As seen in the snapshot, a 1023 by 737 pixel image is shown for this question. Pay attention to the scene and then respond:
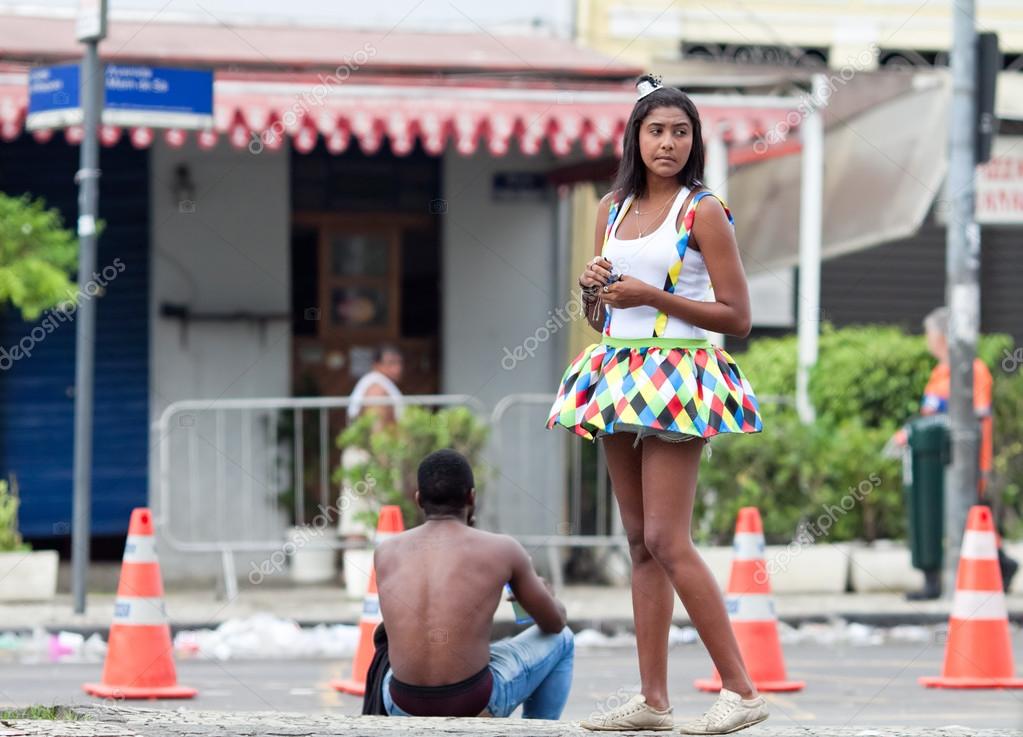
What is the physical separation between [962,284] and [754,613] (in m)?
4.41

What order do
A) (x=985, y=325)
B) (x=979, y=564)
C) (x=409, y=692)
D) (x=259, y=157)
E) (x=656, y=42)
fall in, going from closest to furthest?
1. (x=409, y=692)
2. (x=979, y=564)
3. (x=259, y=157)
4. (x=656, y=42)
5. (x=985, y=325)

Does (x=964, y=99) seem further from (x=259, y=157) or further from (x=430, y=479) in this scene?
(x=430, y=479)

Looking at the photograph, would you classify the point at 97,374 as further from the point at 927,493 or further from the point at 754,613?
the point at 754,613

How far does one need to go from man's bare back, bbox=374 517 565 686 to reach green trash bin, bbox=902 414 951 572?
6.35 m

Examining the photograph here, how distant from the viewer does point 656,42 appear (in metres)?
16.9

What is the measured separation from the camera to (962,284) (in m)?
12.4

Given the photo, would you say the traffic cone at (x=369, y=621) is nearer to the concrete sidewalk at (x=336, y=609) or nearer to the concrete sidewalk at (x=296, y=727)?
the concrete sidewalk at (x=336, y=609)

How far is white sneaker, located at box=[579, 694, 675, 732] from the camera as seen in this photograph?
5.39 meters

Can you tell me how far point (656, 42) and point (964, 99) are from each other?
16.7 ft

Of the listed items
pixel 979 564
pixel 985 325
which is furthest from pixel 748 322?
pixel 985 325

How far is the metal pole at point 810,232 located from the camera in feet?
46.1

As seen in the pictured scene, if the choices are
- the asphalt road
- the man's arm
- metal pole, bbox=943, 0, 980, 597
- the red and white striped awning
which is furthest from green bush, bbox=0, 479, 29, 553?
the man's arm
